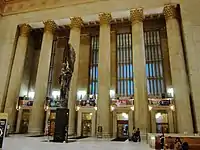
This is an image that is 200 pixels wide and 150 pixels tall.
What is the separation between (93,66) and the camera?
811 inches

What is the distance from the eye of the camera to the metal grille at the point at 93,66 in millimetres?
19609

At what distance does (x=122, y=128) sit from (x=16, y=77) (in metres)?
11.0

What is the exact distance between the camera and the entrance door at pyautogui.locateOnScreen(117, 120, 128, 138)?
634 inches

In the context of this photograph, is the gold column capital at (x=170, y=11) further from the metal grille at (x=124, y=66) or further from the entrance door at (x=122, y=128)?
the entrance door at (x=122, y=128)

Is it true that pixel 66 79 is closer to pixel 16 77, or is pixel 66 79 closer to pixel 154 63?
pixel 16 77

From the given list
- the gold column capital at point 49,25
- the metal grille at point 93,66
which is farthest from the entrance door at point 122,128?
the gold column capital at point 49,25

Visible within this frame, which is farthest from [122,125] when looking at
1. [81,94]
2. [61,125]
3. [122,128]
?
[61,125]

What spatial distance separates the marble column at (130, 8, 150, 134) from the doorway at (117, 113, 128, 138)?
Result: 272cm

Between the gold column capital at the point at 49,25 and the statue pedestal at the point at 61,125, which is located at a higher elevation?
the gold column capital at the point at 49,25

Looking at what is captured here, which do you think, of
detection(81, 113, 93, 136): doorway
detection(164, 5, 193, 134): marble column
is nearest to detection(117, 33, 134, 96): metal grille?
detection(81, 113, 93, 136): doorway

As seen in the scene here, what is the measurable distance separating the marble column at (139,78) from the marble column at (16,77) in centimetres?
1083

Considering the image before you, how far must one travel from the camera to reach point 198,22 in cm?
1452

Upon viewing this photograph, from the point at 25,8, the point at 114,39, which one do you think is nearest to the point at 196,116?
the point at 114,39

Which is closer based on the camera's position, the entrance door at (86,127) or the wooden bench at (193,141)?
the wooden bench at (193,141)
